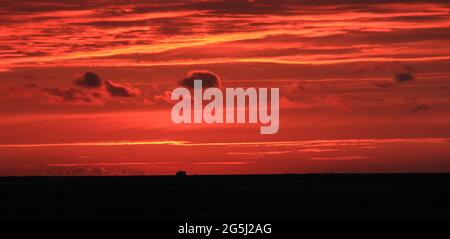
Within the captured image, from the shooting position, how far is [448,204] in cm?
11331

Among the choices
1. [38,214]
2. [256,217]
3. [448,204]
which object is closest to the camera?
[256,217]

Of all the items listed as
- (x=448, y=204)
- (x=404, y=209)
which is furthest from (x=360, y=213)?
(x=448, y=204)
